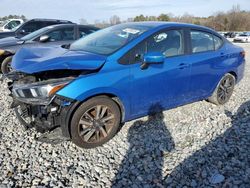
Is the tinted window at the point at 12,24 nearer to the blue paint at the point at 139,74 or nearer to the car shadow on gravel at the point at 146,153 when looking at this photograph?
the blue paint at the point at 139,74

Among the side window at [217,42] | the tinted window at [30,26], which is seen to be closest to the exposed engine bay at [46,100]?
the side window at [217,42]

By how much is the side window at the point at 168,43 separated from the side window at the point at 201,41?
0.97 ft

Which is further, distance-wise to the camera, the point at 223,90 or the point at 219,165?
the point at 223,90

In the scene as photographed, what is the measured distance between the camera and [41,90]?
3066mm

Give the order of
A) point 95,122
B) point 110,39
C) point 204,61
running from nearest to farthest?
point 95,122
point 110,39
point 204,61

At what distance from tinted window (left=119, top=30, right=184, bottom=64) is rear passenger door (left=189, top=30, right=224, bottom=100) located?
272 millimetres

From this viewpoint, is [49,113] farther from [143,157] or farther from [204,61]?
[204,61]

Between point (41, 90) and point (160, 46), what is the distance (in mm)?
1887

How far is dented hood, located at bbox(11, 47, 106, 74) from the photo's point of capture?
10.0 ft

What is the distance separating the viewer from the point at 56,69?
10.0ft

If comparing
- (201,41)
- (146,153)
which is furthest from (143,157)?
(201,41)

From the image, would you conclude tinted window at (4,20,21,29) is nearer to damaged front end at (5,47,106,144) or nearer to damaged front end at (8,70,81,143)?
damaged front end at (5,47,106,144)

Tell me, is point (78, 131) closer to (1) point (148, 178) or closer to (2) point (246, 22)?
(1) point (148, 178)

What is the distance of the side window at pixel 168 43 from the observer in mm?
3811
